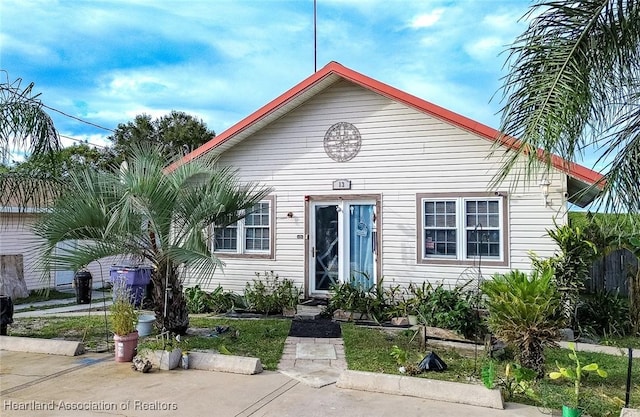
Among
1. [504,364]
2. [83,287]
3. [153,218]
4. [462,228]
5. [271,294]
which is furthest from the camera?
[83,287]

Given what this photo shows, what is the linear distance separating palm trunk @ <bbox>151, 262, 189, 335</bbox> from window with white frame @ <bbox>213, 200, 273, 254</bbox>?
3.30 m

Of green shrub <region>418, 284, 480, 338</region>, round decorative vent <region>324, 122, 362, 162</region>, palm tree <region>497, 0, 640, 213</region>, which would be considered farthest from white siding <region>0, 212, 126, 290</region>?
palm tree <region>497, 0, 640, 213</region>

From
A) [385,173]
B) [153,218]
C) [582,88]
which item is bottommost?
[153,218]

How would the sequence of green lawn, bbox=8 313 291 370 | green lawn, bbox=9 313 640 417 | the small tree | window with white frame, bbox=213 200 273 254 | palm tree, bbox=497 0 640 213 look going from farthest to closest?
window with white frame, bbox=213 200 273 254 → the small tree → green lawn, bbox=8 313 291 370 → green lawn, bbox=9 313 640 417 → palm tree, bbox=497 0 640 213

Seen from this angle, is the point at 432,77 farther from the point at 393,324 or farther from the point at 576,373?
the point at 576,373

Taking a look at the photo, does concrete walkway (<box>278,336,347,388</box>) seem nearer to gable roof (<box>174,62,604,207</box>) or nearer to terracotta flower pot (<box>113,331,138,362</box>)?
terracotta flower pot (<box>113,331,138,362</box>)

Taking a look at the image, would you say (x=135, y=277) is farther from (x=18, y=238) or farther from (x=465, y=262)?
(x=465, y=262)

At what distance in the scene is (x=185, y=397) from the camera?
4.56m

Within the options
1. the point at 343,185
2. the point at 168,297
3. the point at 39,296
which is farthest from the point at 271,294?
the point at 39,296

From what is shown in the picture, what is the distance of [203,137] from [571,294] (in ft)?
81.6

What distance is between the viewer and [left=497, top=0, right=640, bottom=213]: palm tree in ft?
13.5

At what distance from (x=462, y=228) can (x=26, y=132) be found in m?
7.65

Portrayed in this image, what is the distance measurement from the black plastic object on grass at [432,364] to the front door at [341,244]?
3.78 meters

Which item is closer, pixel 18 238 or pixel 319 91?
pixel 319 91
